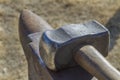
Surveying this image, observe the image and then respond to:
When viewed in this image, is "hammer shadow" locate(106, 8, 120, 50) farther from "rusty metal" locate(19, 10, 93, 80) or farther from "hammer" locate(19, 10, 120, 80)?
"hammer" locate(19, 10, 120, 80)

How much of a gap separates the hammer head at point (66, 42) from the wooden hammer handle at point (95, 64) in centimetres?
3

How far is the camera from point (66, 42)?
1.20 meters

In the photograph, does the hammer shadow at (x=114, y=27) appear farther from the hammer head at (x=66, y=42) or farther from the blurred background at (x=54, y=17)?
the hammer head at (x=66, y=42)

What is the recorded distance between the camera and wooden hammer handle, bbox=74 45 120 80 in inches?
43.9

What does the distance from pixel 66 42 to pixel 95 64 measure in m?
0.13

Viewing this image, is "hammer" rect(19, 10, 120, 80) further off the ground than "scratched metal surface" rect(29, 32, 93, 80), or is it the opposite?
"hammer" rect(19, 10, 120, 80)

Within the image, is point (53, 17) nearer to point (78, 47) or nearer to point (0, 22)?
point (0, 22)

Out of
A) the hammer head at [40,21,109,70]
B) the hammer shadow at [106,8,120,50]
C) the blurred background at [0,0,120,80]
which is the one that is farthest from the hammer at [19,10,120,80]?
the hammer shadow at [106,8,120,50]

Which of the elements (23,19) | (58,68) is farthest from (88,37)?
(23,19)

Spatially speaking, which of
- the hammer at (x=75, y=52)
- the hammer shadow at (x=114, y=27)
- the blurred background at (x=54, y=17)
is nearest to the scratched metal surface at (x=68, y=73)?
the hammer at (x=75, y=52)

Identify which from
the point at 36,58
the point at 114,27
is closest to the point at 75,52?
the point at 36,58

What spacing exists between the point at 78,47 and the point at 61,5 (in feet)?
7.62

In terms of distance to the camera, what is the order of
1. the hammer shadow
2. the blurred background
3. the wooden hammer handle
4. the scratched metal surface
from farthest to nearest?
the hammer shadow < the blurred background < the scratched metal surface < the wooden hammer handle

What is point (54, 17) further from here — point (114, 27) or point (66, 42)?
point (66, 42)
